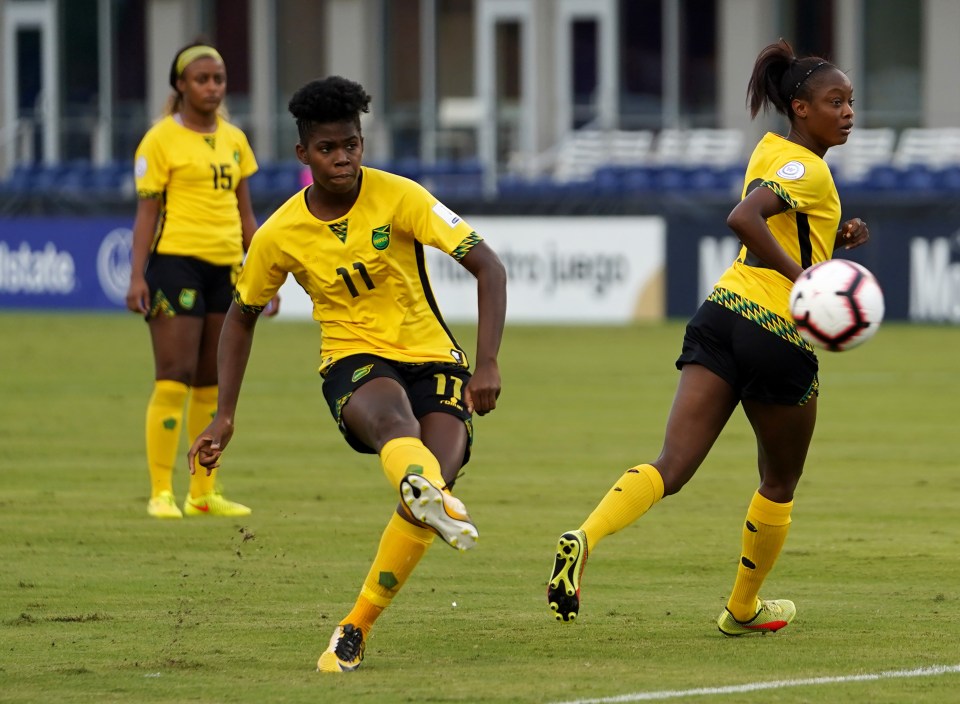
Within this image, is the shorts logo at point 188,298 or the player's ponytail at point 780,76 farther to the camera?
the shorts logo at point 188,298

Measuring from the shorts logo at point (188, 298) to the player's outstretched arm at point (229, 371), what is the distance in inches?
141

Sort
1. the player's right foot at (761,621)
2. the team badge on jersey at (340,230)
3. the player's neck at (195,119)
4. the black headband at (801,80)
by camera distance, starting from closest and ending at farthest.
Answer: the team badge on jersey at (340,230)
the black headband at (801,80)
the player's right foot at (761,621)
the player's neck at (195,119)

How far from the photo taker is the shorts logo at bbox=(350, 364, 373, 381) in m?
6.58

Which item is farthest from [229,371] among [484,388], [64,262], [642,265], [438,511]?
[64,262]

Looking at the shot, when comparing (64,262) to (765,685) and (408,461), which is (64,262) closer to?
(408,461)

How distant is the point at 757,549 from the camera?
7.02 meters

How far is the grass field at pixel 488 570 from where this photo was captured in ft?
20.3

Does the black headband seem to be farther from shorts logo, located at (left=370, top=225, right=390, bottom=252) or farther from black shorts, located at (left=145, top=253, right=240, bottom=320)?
black shorts, located at (left=145, top=253, right=240, bottom=320)

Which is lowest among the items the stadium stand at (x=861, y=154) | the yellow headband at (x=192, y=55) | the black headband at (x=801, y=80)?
the stadium stand at (x=861, y=154)

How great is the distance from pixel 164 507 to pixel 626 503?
420 cm

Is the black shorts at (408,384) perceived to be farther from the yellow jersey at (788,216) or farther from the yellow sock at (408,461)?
the yellow jersey at (788,216)

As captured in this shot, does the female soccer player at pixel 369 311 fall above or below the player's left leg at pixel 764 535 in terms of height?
above

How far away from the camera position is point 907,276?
2469cm

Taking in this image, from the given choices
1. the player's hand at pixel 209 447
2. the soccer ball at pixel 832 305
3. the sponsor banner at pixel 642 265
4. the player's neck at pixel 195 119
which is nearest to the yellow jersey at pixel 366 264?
the player's hand at pixel 209 447
